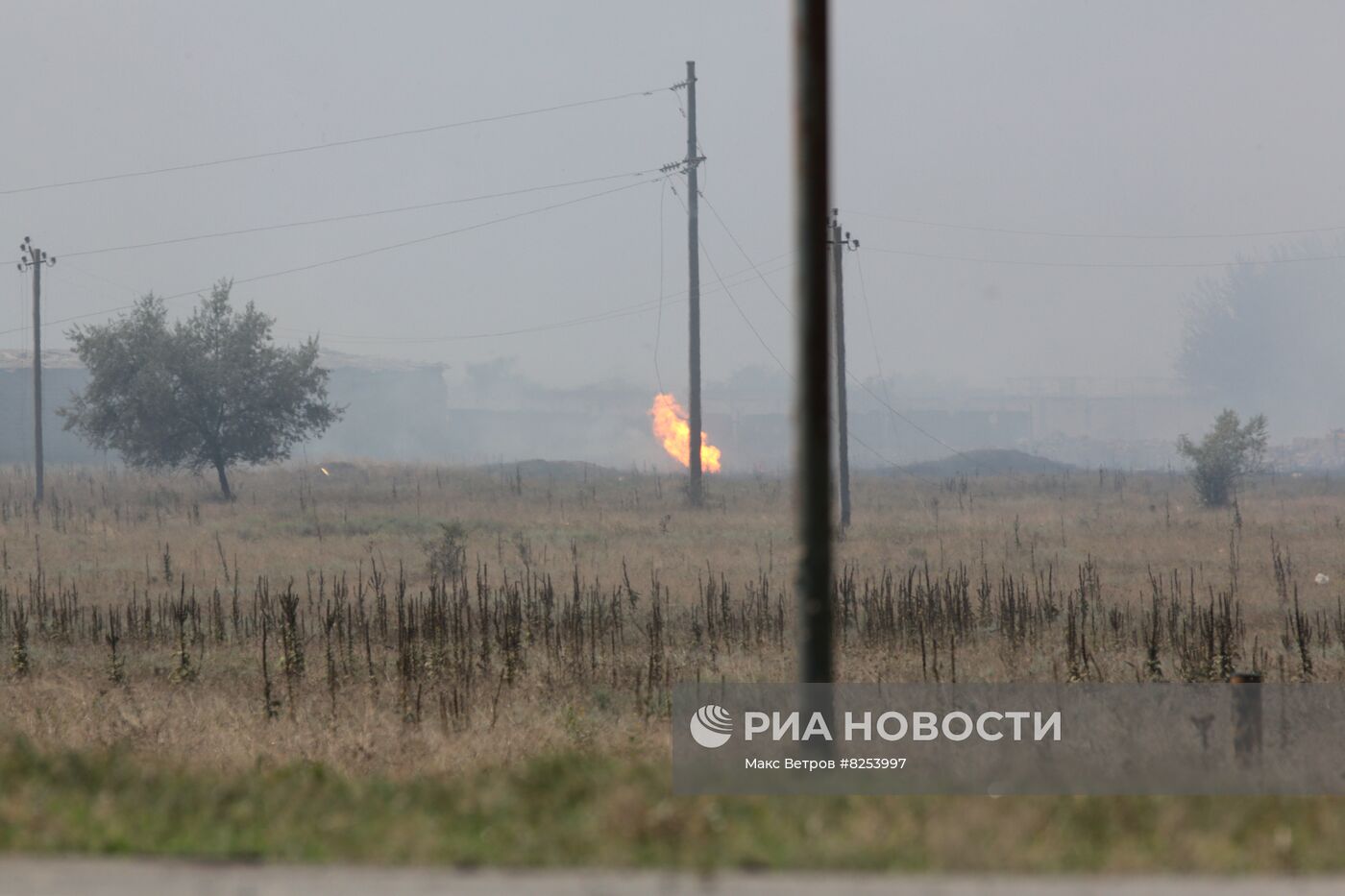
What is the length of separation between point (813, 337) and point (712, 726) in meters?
5.03

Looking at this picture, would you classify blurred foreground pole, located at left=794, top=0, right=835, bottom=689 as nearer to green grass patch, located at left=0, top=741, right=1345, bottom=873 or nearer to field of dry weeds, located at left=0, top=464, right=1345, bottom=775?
green grass patch, located at left=0, top=741, right=1345, bottom=873

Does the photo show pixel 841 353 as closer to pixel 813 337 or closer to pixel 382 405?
pixel 813 337

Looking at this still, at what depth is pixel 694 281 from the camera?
45.5m

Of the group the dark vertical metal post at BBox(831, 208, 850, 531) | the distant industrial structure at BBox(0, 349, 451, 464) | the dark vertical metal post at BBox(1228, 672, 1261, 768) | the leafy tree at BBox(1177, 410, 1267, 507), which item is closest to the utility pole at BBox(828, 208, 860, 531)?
the dark vertical metal post at BBox(831, 208, 850, 531)

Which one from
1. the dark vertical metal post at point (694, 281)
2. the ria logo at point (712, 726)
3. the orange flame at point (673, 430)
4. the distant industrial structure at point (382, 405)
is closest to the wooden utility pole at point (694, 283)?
the dark vertical metal post at point (694, 281)

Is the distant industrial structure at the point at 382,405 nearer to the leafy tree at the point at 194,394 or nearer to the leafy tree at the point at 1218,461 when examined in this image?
the leafy tree at the point at 194,394

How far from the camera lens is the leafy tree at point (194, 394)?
55.7m

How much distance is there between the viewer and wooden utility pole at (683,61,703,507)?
4506 centimetres

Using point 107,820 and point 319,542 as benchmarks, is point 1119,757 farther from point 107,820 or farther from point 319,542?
point 319,542

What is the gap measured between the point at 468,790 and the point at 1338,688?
9.61 m

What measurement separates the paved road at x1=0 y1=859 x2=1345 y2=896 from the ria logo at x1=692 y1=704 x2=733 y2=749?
5460 millimetres

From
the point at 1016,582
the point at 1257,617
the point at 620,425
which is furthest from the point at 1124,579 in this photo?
the point at 620,425

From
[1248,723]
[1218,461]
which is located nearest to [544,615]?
[1248,723]

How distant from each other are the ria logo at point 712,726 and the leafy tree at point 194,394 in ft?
149
